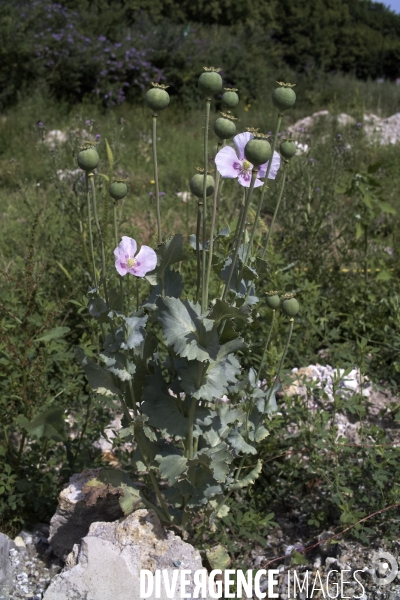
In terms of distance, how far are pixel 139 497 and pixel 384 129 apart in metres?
8.35

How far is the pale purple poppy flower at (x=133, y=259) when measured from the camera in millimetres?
1598

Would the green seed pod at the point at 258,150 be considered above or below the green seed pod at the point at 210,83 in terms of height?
below

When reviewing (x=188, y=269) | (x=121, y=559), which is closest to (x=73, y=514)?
(x=121, y=559)

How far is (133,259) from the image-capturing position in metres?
1.62

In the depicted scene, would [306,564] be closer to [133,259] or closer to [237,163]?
[133,259]

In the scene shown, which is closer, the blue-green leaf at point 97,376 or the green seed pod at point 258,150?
the green seed pod at point 258,150

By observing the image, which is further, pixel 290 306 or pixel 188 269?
pixel 188 269

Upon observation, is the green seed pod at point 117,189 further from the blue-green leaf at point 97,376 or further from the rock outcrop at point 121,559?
the rock outcrop at point 121,559

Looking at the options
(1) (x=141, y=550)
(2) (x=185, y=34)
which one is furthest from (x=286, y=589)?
(2) (x=185, y=34)

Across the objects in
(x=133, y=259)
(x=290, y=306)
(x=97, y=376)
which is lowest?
(x=97, y=376)

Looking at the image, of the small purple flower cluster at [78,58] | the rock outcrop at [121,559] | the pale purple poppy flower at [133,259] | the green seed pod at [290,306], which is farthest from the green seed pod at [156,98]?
the small purple flower cluster at [78,58]

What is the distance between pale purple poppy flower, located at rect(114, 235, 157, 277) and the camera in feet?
5.24

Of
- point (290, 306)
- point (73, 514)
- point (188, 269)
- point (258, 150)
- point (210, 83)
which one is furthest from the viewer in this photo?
point (188, 269)

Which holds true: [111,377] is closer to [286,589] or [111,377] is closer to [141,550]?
[141,550]
